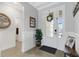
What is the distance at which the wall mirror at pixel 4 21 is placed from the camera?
1642mm

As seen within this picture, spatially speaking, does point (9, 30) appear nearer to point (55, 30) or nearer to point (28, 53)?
point (28, 53)

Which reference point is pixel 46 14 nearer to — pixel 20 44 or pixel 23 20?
pixel 23 20

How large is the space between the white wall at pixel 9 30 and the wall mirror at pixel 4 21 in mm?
55

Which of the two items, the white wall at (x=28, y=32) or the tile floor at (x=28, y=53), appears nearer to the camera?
the tile floor at (x=28, y=53)

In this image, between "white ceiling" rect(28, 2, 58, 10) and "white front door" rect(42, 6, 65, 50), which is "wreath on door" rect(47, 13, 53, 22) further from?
"white ceiling" rect(28, 2, 58, 10)

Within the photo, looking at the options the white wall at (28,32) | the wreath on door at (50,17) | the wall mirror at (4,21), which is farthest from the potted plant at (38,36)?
the wall mirror at (4,21)

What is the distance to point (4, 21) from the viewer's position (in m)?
1.70

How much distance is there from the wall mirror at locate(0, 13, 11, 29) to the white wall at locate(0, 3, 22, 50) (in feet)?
0.18

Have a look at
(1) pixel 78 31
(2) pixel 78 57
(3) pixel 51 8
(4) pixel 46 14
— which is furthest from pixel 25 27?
(2) pixel 78 57

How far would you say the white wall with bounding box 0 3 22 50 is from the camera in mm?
1607

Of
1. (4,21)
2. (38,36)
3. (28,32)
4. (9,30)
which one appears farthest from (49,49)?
(4,21)

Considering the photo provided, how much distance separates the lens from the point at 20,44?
1.73m

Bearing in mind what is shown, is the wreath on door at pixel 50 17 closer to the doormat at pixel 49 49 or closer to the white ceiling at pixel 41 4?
the white ceiling at pixel 41 4

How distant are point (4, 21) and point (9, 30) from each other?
0.63 feet
